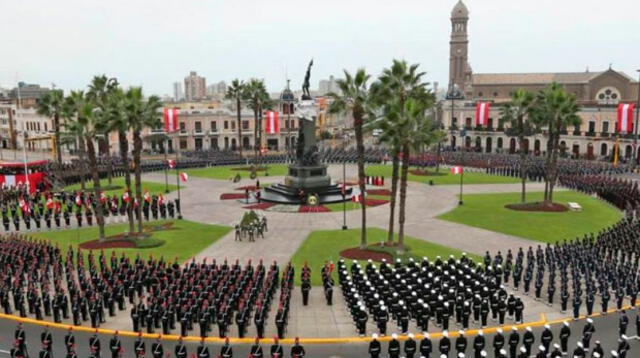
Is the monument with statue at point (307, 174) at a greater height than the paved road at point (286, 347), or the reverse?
the monument with statue at point (307, 174)

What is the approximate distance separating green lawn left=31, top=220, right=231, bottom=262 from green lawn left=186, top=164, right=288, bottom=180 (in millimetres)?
28500

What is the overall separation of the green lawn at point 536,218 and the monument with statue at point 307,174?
41.3ft

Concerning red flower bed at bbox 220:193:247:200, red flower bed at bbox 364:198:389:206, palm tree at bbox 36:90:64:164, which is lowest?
red flower bed at bbox 364:198:389:206

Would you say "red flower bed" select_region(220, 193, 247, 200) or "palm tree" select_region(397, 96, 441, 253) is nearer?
"palm tree" select_region(397, 96, 441, 253)

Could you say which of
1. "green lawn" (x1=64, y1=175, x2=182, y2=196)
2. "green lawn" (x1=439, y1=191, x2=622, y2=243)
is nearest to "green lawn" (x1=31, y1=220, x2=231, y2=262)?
"green lawn" (x1=64, y1=175, x2=182, y2=196)

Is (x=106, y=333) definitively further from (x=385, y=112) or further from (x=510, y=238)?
(x=510, y=238)

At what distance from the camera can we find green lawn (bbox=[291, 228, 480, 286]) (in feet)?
105

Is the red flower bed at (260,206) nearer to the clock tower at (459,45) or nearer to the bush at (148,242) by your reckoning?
the bush at (148,242)

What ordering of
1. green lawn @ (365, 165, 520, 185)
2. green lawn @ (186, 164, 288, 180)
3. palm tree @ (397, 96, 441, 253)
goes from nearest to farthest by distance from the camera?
palm tree @ (397, 96, 441, 253) → green lawn @ (365, 165, 520, 185) → green lawn @ (186, 164, 288, 180)

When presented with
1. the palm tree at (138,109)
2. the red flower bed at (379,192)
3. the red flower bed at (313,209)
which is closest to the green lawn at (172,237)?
the palm tree at (138,109)

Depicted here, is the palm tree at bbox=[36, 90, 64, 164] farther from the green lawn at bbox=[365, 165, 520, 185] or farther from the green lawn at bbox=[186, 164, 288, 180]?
the green lawn at bbox=[365, 165, 520, 185]

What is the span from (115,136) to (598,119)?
303 ft

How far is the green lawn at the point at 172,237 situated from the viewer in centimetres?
3422

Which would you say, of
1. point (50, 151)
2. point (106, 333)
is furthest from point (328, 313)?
point (50, 151)
